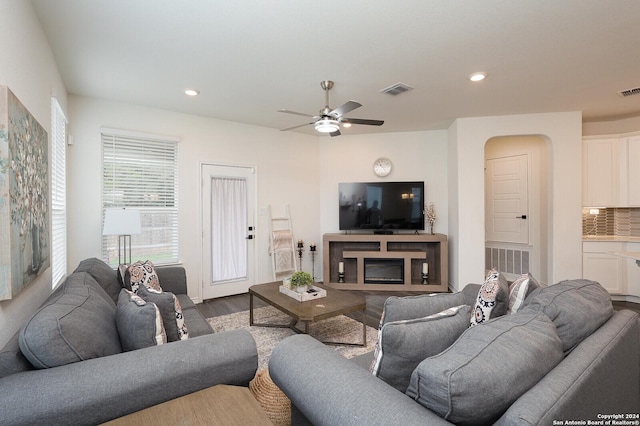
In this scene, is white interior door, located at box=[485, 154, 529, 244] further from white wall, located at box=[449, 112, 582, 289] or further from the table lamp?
the table lamp

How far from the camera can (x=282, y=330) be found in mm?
3203

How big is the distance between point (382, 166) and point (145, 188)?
369 cm

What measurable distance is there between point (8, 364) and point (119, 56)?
2575mm

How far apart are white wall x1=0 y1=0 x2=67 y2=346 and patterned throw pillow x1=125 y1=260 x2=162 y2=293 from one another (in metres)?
0.53

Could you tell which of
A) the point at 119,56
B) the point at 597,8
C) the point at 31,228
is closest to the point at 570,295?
the point at 597,8

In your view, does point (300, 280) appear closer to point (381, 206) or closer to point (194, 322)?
point (194, 322)

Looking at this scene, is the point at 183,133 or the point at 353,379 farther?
the point at 183,133

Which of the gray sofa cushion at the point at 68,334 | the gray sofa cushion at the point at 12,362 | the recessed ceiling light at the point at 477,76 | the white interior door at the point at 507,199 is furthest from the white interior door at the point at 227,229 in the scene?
the white interior door at the point at 507,199

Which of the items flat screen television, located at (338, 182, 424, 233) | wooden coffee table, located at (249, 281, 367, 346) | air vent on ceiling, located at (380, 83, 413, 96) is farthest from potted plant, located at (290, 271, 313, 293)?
flat screen television, located at (338, 182, 424, 233)

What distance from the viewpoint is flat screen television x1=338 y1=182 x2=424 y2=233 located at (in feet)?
16.9

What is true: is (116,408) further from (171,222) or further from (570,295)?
(171,222)

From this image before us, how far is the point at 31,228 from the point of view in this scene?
5.78 feet

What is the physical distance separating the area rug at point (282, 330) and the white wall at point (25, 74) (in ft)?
5.26

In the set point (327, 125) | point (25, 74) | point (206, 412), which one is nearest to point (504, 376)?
point (206, 412)
